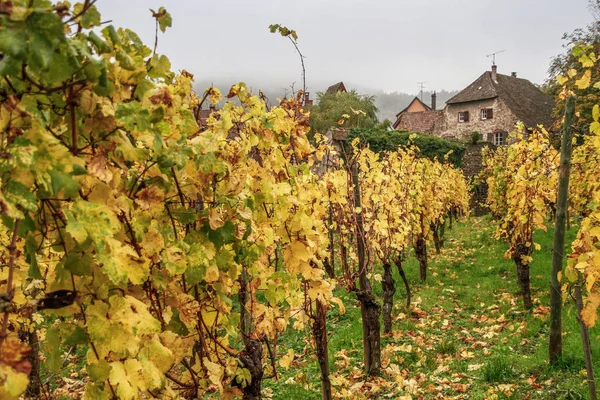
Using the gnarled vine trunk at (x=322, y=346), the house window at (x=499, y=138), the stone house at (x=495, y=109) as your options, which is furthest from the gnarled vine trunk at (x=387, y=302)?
the house window at (x=499, y=138)

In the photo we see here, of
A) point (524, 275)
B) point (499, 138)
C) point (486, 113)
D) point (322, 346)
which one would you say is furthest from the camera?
point (486, 113)

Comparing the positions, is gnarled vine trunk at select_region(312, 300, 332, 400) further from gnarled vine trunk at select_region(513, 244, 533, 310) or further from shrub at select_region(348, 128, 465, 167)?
shrub at select_region(348, 128, 465, 167)

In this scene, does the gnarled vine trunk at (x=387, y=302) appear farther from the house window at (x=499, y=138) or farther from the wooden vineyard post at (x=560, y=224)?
the house window at (x=499, y=138)

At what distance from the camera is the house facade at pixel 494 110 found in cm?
3600

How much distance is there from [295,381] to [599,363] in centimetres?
382

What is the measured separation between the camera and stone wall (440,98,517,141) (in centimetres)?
3594

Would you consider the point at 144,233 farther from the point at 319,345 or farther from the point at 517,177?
the point at 517,177

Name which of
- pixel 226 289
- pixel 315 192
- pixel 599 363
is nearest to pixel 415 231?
pixel 599 363

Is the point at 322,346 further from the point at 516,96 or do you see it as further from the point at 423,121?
the point at 423,121

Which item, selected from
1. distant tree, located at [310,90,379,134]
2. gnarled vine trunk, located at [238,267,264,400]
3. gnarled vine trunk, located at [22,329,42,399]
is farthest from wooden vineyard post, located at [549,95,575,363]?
distant tree, located at [310,90,379,134]

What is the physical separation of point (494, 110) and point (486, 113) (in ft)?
2.33

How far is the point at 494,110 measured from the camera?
121 ft

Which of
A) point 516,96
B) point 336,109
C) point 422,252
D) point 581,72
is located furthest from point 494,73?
point 422,252

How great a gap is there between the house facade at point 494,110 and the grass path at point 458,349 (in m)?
29.2
